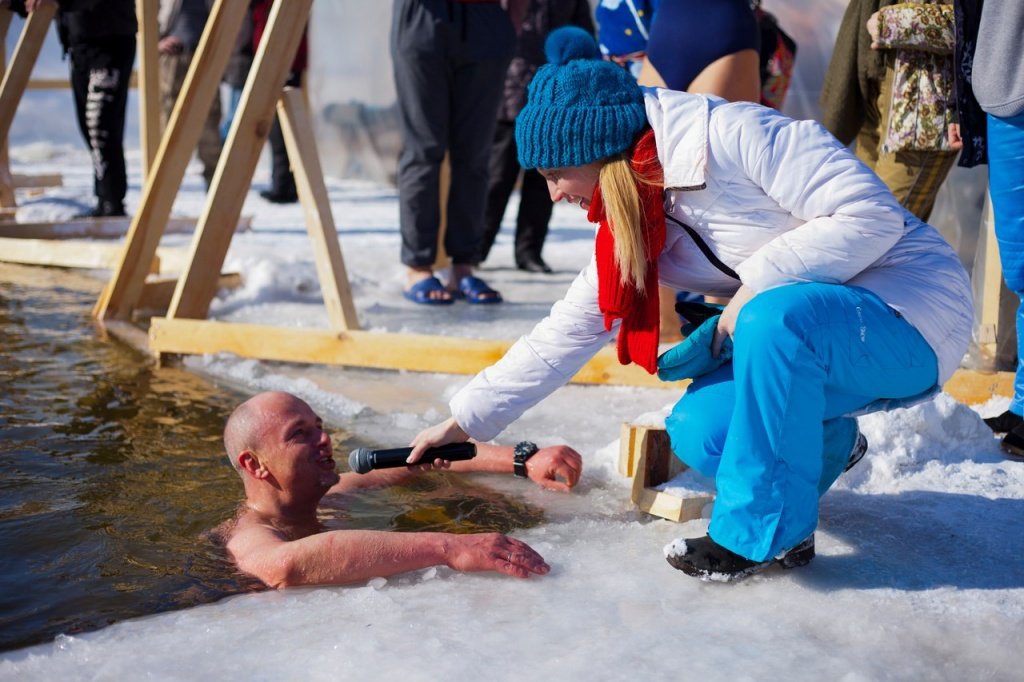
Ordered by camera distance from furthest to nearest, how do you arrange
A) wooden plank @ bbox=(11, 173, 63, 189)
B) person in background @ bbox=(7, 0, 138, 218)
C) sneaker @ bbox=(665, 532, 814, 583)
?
wooden plank @ bbox=(11, 173, 63, 189)
person in background @ bbox=(7, 0, 138, 218)
sneaker @ bbox=(665, 532, 814, 583)

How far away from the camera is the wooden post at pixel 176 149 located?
4.31 meters

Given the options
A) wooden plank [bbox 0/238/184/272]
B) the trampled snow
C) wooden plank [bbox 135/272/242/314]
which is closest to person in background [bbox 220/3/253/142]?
wooden plank [bbox 0/238/184/272]

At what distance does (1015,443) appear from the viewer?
113 inches

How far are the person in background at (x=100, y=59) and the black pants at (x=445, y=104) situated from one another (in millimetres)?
2562

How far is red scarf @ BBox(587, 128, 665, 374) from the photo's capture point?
2.10 m

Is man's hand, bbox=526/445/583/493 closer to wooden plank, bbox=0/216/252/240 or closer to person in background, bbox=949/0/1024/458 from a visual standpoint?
person in background, bbox=949/0/1024/458

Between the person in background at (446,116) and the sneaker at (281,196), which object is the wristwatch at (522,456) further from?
the sneaker at (281,196)

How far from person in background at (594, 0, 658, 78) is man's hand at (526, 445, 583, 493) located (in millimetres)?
1788

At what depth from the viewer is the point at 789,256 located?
80.5 inches

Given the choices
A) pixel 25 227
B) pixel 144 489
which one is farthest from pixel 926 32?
pixel 25 227

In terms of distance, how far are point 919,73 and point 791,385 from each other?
1.86m

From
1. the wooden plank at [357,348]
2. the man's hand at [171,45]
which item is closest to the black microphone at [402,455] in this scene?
the wooden plank at [357,348]

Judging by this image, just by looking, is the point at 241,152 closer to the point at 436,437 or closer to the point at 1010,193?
the point at 436,437

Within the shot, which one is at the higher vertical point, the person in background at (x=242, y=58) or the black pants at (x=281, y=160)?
the person in background at (x=242, y=58)
